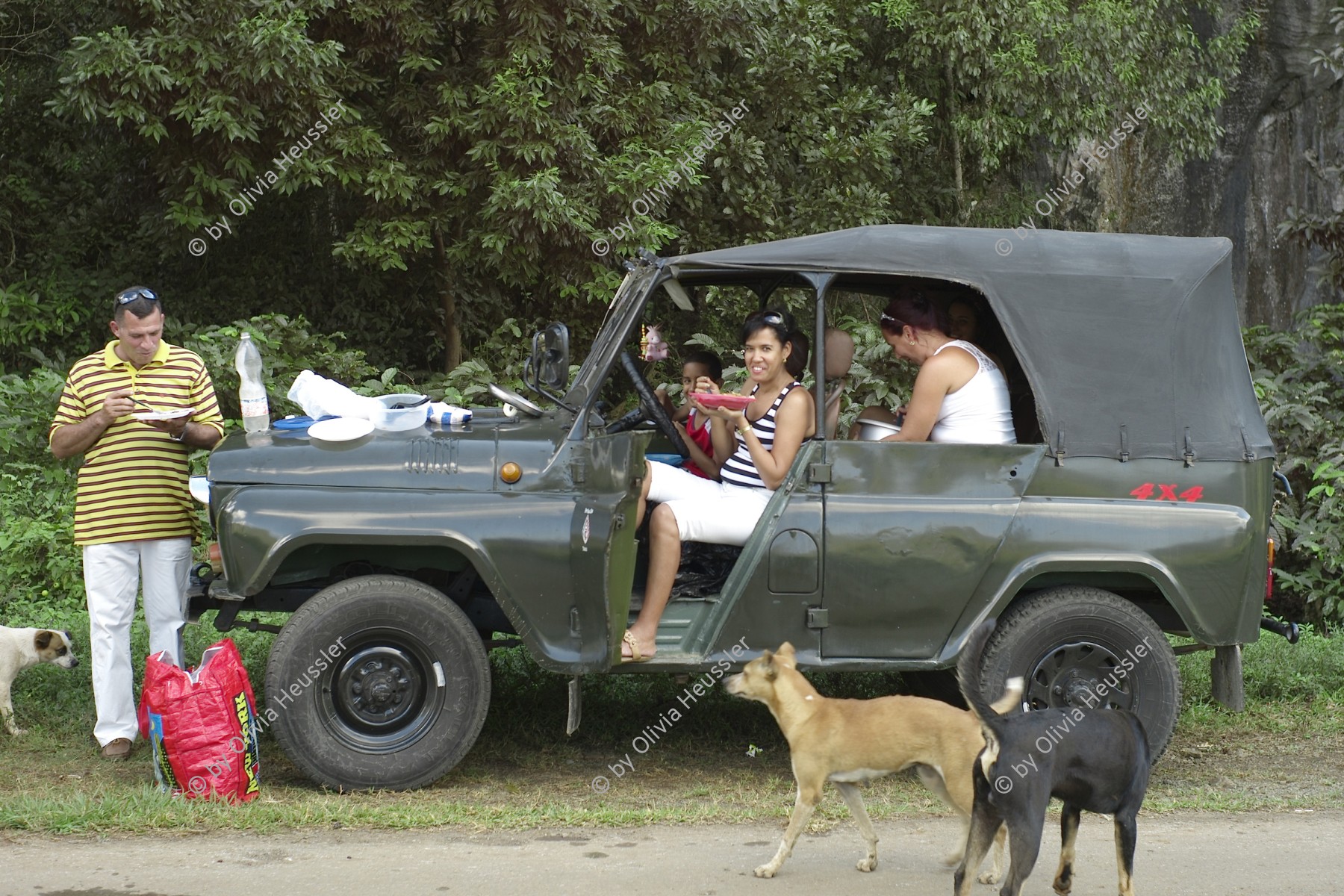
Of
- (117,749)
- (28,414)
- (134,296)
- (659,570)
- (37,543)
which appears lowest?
(117,749)

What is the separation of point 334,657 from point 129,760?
4.44 ft

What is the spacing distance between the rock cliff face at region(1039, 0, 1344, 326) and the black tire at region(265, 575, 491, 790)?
45.2 feet

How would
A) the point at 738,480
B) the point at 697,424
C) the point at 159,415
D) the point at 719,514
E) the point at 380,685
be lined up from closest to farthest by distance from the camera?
the point at 380,685, the point at 719,514, the point at 159,415, the point at 738,480, the point at 697,424

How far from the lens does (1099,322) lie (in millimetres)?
5527

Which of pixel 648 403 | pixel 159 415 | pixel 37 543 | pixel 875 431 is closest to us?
pixel 159 415

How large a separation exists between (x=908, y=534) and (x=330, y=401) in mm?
2422

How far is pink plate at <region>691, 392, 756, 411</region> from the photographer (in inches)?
217

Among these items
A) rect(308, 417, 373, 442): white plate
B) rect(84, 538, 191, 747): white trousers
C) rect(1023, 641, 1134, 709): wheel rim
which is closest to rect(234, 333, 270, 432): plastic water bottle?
rect(308, 417, 373, 442): white plate

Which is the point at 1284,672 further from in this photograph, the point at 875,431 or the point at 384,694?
the point at 384,694

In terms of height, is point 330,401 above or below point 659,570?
above

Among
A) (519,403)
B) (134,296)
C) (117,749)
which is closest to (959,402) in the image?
(519,403)

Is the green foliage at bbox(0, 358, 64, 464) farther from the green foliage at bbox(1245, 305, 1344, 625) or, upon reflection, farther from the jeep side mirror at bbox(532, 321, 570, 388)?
the green foliage at bbox(1245, 305, 1344, 625)

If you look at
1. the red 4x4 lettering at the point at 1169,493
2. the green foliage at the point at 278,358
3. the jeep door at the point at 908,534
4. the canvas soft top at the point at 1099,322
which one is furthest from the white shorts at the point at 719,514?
the green foliage at the point at 278,358

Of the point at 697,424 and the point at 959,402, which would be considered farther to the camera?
the point at 697,424
